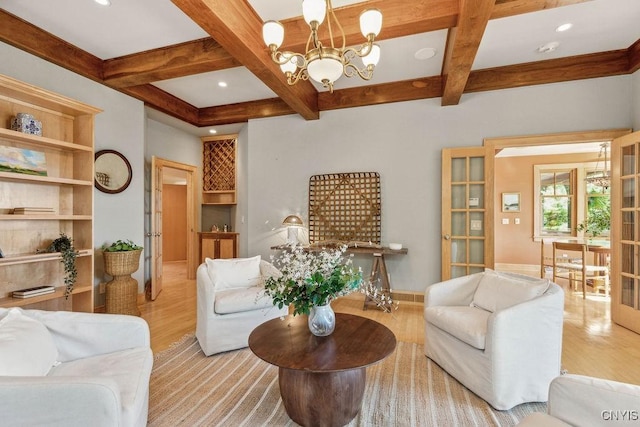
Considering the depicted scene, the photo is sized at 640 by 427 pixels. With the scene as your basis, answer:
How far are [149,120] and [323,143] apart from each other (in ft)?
8.51

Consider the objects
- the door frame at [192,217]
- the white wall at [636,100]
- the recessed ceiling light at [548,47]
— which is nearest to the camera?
the recessed ceiling light at [548,47]

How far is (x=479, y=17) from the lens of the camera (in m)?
1.96

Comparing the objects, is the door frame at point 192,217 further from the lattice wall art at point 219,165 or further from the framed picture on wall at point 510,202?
the framed picture on wall at point 510,202

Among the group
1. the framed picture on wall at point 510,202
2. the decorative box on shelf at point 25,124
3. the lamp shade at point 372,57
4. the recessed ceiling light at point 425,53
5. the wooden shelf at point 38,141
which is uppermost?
the recessed ceiling light at point 425,53

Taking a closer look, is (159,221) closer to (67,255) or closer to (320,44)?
(67,255)

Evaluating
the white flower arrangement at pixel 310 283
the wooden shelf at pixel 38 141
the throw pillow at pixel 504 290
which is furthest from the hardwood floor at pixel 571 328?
the wooden shelf at pixel 38 141

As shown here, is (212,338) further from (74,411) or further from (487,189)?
(487,189)

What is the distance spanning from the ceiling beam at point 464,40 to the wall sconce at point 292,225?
228 cm

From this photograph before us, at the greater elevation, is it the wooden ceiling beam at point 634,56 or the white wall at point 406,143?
the wooden ceiling beam at point 634,56

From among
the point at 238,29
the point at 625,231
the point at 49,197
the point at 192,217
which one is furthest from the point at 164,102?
the point at 625,231

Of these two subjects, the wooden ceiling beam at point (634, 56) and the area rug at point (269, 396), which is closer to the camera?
the area rug at point (269, 396)

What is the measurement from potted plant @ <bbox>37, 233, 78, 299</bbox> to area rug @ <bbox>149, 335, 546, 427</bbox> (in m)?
1.05

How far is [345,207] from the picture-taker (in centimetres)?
400

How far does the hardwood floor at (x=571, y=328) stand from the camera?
223 centimetres
